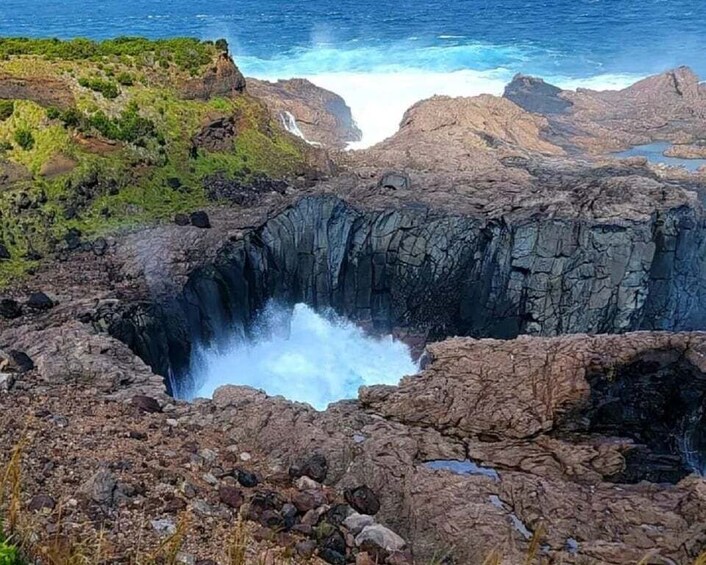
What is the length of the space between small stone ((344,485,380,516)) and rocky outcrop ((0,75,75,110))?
23325 millimetres

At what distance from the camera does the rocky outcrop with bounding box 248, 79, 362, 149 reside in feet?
165

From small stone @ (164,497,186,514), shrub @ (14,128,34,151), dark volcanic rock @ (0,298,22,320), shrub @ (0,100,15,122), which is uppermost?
shrub @ (0,100,15,122)

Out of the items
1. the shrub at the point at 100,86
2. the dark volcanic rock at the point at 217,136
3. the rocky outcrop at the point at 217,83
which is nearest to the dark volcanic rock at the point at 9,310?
the dark volcanic rock at the point at 217,136

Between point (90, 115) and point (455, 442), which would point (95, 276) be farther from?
point (455, 442)

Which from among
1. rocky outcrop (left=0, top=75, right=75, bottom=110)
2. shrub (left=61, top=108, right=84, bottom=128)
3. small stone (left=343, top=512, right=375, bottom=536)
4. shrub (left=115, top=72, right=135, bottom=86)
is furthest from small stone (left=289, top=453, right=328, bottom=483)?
shrub (left=115, top=72, right=135, bottom=86)

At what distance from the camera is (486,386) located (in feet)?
73.2

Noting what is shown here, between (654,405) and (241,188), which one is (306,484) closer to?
(654,405)

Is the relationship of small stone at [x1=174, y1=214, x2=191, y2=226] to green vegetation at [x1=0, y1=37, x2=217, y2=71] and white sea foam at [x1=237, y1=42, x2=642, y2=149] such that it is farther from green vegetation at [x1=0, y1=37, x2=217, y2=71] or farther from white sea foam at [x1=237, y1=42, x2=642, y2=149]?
white sea foam at [x1=237, y1=42, x2=642, y2=149]

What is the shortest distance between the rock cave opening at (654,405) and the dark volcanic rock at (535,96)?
42.5m

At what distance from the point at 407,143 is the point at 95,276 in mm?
21150

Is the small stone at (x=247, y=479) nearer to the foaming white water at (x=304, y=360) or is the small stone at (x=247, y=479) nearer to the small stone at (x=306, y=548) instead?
the small stone at (x=306, y=548)

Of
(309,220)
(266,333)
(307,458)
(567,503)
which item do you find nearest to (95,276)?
(266,333)

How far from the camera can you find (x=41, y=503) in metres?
14.0

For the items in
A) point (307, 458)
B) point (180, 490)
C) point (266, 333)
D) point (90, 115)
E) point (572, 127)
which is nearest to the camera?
point (180, 490)
